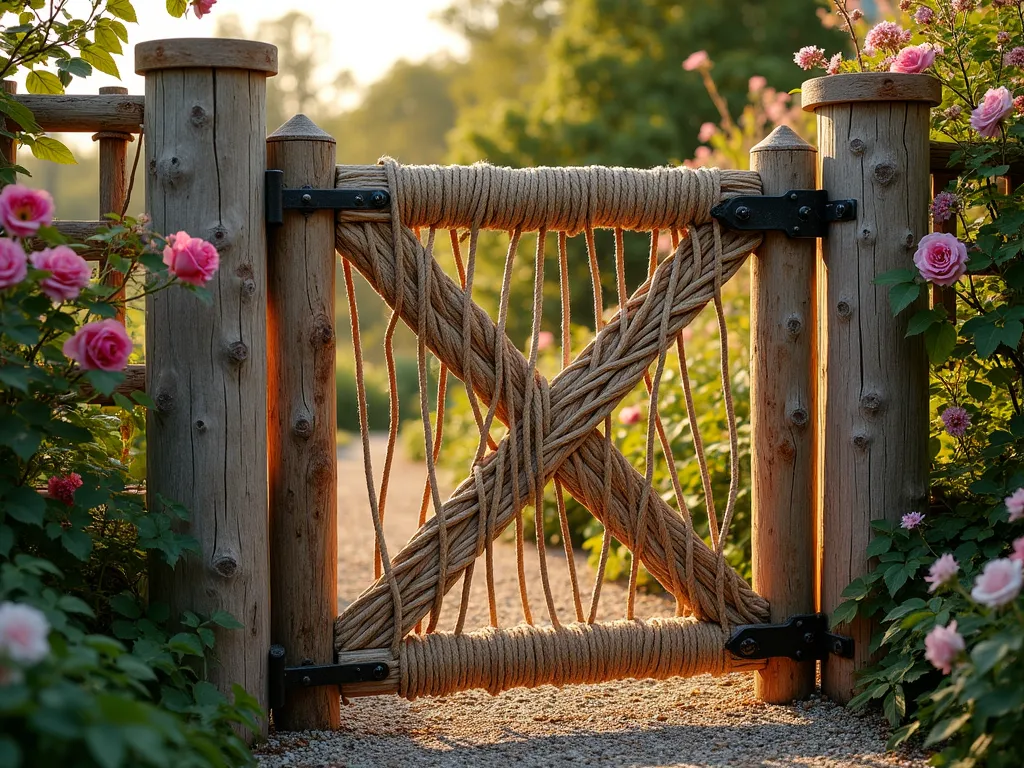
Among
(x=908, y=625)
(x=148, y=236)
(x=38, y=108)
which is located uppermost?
(x=38, y=108)

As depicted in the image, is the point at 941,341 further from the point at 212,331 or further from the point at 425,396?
the point at 212,331

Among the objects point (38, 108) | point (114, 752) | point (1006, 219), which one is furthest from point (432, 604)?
point (1006, 219)

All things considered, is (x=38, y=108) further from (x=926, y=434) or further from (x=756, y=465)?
(x=926, y=434)

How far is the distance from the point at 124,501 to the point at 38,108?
3.23 ft

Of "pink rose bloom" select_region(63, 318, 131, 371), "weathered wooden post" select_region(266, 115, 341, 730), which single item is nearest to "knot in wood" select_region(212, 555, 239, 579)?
"weathered wooden post" select_region(266, 115, 341, 730)

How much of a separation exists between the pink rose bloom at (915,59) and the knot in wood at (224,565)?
207 cm

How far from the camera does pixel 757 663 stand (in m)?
2.88

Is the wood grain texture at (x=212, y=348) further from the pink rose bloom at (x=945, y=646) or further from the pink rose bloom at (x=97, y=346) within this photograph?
the pink rose bloom at (x=945, y=646)

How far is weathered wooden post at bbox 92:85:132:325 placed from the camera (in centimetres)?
271

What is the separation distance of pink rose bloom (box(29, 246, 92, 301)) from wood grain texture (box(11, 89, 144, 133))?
2.29 ft

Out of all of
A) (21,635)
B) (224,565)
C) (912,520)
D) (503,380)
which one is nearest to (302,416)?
(224,565)

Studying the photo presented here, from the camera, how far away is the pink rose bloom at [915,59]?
9.06 feet

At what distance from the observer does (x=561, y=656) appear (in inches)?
108

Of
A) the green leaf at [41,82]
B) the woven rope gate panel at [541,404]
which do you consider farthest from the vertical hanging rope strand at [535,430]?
the green leaf at [41,82]
